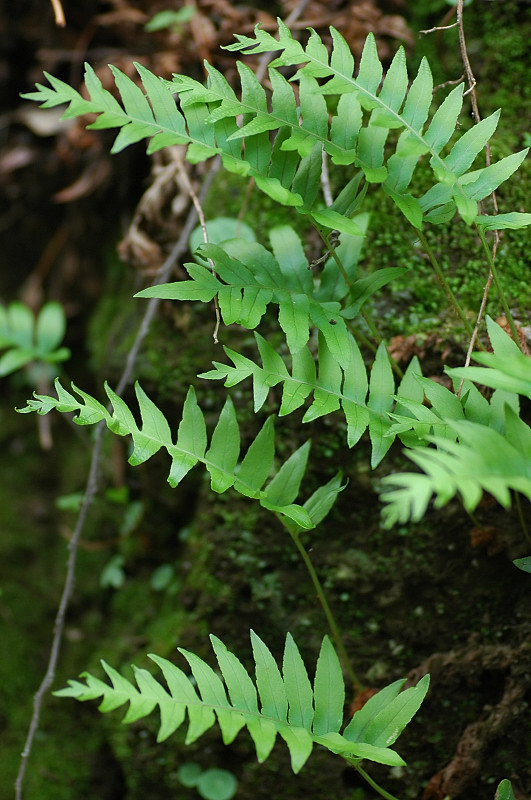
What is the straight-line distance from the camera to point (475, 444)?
34.9 inches

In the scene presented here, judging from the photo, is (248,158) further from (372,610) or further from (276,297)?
(372,610)

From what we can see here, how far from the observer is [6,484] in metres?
2.78

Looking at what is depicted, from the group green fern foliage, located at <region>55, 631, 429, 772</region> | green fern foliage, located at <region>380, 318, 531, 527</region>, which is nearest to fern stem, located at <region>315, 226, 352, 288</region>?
green fern foliage, located at <region>380, 318, 531, 527</region>

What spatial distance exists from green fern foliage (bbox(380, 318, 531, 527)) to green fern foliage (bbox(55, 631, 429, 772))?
415mm

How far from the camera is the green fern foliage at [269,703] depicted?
1097 mm

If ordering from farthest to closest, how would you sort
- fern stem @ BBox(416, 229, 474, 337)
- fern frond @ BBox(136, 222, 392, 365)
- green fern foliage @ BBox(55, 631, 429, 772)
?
fern stem @ BBox(416, 229, 474, 337) → fern frond @ BBox(136, 222, 392, 365) → green fern foliage @ BBox(55, 631, 429, 772)

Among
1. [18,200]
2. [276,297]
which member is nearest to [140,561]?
[276,297]

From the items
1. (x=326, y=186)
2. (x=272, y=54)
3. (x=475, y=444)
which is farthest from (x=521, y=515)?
(x=272, y=54)

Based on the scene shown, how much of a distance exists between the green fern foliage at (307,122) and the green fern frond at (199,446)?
46 centimetres

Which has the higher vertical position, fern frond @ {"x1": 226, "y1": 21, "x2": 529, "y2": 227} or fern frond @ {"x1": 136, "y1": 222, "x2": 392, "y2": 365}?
fern frond @ {"x1": 226, "y1": 21, "x2": 529, "y2": 227}

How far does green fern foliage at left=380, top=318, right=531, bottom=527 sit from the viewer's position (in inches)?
29.5

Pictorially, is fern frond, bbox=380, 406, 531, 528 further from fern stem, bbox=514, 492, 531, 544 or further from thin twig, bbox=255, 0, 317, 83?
thin twig, bbox=255, 0, 317, 83

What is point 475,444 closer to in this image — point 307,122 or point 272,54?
point 307,122

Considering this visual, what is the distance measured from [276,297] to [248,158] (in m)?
0.28
